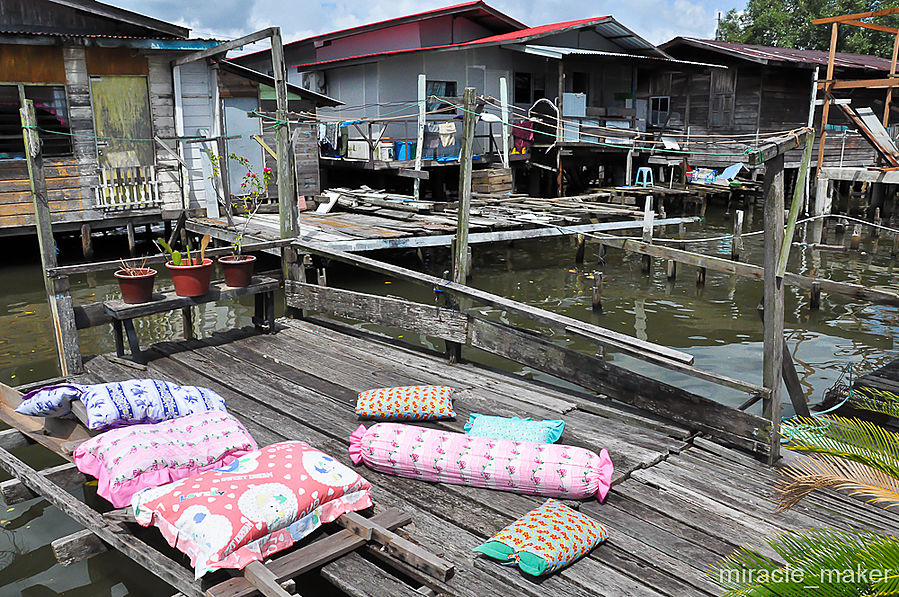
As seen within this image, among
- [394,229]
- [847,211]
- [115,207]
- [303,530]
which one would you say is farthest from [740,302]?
[847,211]

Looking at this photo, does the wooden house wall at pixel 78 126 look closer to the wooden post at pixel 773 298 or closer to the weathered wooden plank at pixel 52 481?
the weathered wooden plank at pixel 52 481

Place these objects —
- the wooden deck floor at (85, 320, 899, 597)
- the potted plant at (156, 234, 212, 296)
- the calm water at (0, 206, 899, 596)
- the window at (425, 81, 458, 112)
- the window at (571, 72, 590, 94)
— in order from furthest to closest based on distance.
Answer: the window at (571, 72, 590, 94) < the window at (425, 81, 458, 112) < the potted plant at (156, 234, 212, 296) < the calm water at (0, 206, 899, 596) < the wooden deck floor at (85, 320, 899, 597)

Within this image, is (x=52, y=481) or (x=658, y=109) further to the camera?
(x=658, y=109)

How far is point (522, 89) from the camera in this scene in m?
23.8

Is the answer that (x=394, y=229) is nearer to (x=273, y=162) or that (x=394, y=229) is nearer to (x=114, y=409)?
(x=273, y=162)

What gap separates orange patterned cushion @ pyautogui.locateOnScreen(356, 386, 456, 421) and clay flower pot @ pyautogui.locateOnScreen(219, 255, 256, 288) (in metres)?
2.64

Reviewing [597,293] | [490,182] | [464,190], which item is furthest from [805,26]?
[464,190]

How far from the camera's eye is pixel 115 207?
1488 centimetres

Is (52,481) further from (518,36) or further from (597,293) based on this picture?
(518,36)

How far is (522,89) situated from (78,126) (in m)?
14.3

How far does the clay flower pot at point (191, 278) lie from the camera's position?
23.1 ft

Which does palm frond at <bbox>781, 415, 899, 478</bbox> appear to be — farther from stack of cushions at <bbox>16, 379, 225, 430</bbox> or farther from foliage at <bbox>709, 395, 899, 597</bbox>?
stack of cushions at <bbox>16, 379, 225, 430</bbox>

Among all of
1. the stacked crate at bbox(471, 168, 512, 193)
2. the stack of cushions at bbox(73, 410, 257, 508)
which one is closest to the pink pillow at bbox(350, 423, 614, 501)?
the stack of cushions at bbox(73, 410, 257, 508)

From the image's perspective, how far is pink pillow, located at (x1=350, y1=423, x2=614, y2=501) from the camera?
14.1ft
